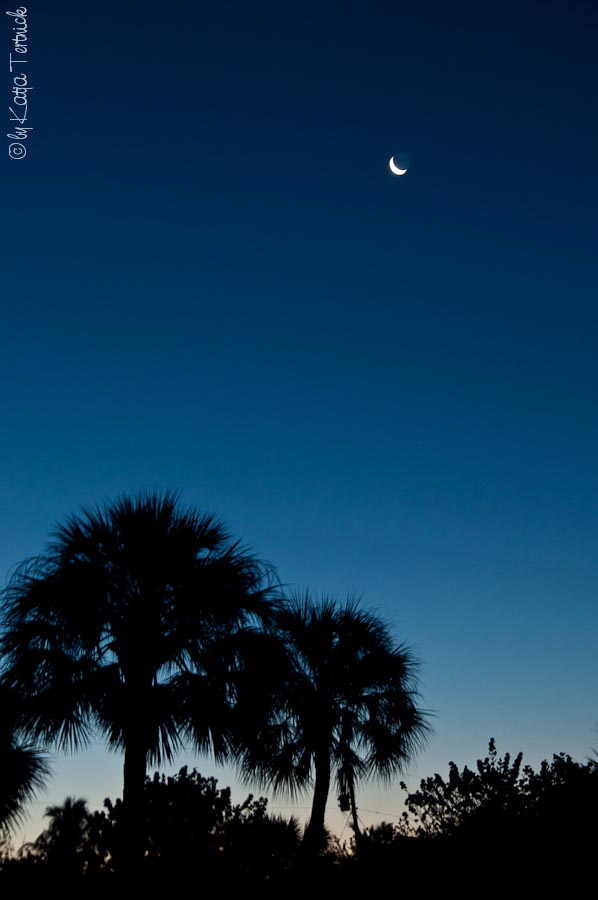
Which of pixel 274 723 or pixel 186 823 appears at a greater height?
pixel 274 723

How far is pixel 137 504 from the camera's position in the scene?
34.2 ft

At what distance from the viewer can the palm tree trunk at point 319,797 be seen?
12086mm

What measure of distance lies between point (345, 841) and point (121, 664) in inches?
138

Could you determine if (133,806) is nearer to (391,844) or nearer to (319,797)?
(391,844)

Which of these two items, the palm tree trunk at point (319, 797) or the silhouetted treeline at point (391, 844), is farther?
the palm tree trunk at point (319, 797)

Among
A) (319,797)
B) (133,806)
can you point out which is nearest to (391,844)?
(133,806)

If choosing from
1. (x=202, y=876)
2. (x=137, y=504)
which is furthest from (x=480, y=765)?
(x=137, y=504)

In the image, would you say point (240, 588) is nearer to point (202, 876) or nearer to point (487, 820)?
point (202, 876)

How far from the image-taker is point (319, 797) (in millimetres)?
12445

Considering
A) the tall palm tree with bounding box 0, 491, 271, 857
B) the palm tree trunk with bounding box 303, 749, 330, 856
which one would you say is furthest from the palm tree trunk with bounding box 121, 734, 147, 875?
the palm tree trunk with bounding box 303, 749, 330, 856

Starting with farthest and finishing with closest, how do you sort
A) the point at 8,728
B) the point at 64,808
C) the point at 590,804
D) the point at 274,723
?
the point at 64,808 < the point at 274,723 < the point at 8,728 < the point at 590,804

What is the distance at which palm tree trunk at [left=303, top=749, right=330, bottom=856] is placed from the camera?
12.1 m

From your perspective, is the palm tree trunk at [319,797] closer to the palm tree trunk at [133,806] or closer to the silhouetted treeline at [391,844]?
the silhouetted treeline at [391,844]

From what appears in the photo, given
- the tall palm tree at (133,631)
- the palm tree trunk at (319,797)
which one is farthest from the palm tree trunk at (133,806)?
the palm tree trunk at (319,797)
